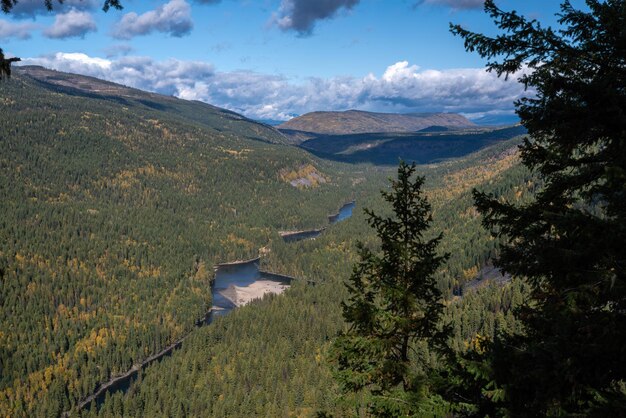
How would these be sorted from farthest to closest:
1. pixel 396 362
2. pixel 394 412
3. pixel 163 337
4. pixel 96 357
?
pixel 163 337
pixel 96 357
pixel 396 362
pixel 394 412

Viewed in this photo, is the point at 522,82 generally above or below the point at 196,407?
above

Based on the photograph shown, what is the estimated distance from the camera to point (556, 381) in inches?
480

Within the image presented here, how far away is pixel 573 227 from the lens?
11.9 m

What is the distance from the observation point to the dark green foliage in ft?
38.5

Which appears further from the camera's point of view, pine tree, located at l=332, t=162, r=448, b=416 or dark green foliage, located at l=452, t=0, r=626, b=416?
pine tree, located at l=332, t=162, r=448, b=416

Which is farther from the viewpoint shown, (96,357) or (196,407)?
(96,357)

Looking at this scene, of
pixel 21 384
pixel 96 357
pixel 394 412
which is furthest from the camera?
pixel 96 357

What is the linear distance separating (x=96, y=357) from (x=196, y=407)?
6674 cm

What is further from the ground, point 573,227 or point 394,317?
point 573,227

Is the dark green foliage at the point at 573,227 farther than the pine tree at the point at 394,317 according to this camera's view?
No

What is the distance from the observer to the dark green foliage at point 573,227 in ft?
38.5

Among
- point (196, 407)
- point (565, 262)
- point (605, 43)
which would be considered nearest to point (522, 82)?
point (605, 43)

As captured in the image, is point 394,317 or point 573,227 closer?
point 573,227

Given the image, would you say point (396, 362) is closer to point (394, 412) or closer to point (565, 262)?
point (394, 412)
